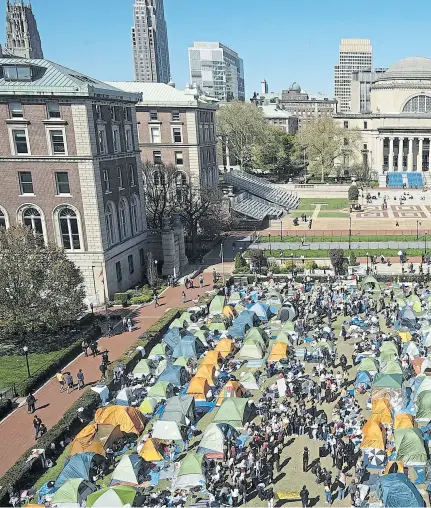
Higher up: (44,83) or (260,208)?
(44,83)

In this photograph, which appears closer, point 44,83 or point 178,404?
point 178,404

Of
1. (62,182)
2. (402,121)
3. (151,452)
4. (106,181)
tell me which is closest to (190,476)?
(151,452)

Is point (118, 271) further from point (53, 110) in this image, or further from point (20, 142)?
point (53, 110)

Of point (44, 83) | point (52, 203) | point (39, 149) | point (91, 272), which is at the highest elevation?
point (44, 83)

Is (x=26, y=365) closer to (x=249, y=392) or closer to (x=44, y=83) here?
(x=249, y=392)

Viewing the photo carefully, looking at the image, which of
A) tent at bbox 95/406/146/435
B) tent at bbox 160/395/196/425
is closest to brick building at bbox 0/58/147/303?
tent at bbox 95/406/146/435

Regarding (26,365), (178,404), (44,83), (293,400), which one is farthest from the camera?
(44,83)

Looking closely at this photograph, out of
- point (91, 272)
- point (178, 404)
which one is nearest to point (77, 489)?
point (178, 404)
